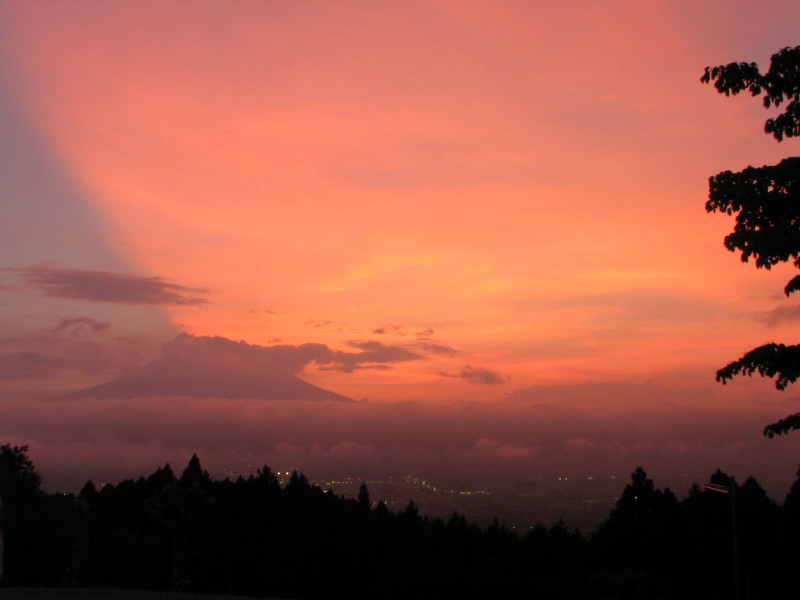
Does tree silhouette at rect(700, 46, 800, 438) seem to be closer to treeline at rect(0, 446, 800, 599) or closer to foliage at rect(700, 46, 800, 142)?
foliage at rect(700, 46, 800, 142)

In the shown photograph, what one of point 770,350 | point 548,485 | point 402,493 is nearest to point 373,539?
point 770,350

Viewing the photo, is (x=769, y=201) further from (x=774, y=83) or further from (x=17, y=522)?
(x=17, y=522)

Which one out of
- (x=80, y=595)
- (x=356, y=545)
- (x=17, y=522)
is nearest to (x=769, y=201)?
(x=80, y=595)

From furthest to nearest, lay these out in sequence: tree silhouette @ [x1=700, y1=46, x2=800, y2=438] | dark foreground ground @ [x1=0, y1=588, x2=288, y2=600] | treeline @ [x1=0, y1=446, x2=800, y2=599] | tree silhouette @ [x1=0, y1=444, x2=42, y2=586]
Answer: treeline @ [x1=0, y1=446, x2=800, y2=599] → tree silhouette @ [x1=0, y1=444, x2=42, y2=586] → dark foreground ground @ [x1=0, y1=588, x2=288, y2=600] → tree silhouette @ [x1=700, y1=46, x2=800, y2=438]

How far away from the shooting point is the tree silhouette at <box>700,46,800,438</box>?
9734 millimetres

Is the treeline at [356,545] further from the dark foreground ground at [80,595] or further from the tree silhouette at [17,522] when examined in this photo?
the dark foreground ground at [80,595]

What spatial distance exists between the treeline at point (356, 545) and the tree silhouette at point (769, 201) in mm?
29455

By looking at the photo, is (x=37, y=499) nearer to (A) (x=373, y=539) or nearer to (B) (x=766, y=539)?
(A) (x=373, y=539)

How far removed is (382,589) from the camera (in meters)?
51.1

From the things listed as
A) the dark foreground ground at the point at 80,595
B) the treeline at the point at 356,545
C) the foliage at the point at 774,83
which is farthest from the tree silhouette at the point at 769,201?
the treeline at the point at 356,545

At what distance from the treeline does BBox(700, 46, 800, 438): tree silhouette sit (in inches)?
1160

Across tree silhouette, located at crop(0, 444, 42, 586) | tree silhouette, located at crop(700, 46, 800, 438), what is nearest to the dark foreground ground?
tree silhouette, located at crop(0, 444, 42, 586)

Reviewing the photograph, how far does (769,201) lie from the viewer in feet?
33.2

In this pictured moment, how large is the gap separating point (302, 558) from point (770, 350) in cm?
5143
